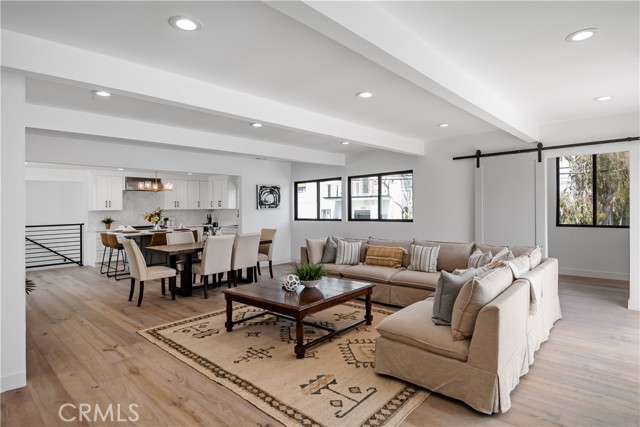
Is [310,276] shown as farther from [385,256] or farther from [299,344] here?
[385,256]

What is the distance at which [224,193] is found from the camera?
916cm

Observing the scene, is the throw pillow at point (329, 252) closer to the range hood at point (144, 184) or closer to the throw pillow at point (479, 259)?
the throw pillow at point (479, 259)

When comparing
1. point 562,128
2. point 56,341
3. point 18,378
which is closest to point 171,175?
point 56,341

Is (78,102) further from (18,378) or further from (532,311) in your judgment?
(532,311)

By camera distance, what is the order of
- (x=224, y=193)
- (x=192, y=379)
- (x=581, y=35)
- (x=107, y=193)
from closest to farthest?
(x=581, y=35) → (x=192, y=379) → (x=107, y=193) → (x=224, y=193)

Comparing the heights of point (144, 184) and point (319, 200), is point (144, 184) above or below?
above

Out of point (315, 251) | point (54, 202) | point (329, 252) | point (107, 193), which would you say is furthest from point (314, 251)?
point (54, 202)

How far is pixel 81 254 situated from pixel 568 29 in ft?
30.8

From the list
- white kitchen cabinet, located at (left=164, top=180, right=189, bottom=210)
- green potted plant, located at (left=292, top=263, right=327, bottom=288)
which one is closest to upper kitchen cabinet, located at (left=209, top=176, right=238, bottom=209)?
white kitchen cabinet, located at (left=164, top=180, right=189, bottom=210)

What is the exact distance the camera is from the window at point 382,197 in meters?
6.85

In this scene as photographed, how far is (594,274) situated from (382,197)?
13.2 feet

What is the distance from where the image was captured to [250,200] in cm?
774

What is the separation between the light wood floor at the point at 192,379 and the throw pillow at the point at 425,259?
1.47 m

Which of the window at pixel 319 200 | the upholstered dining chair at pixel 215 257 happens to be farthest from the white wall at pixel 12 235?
the window at pixel 319 200
